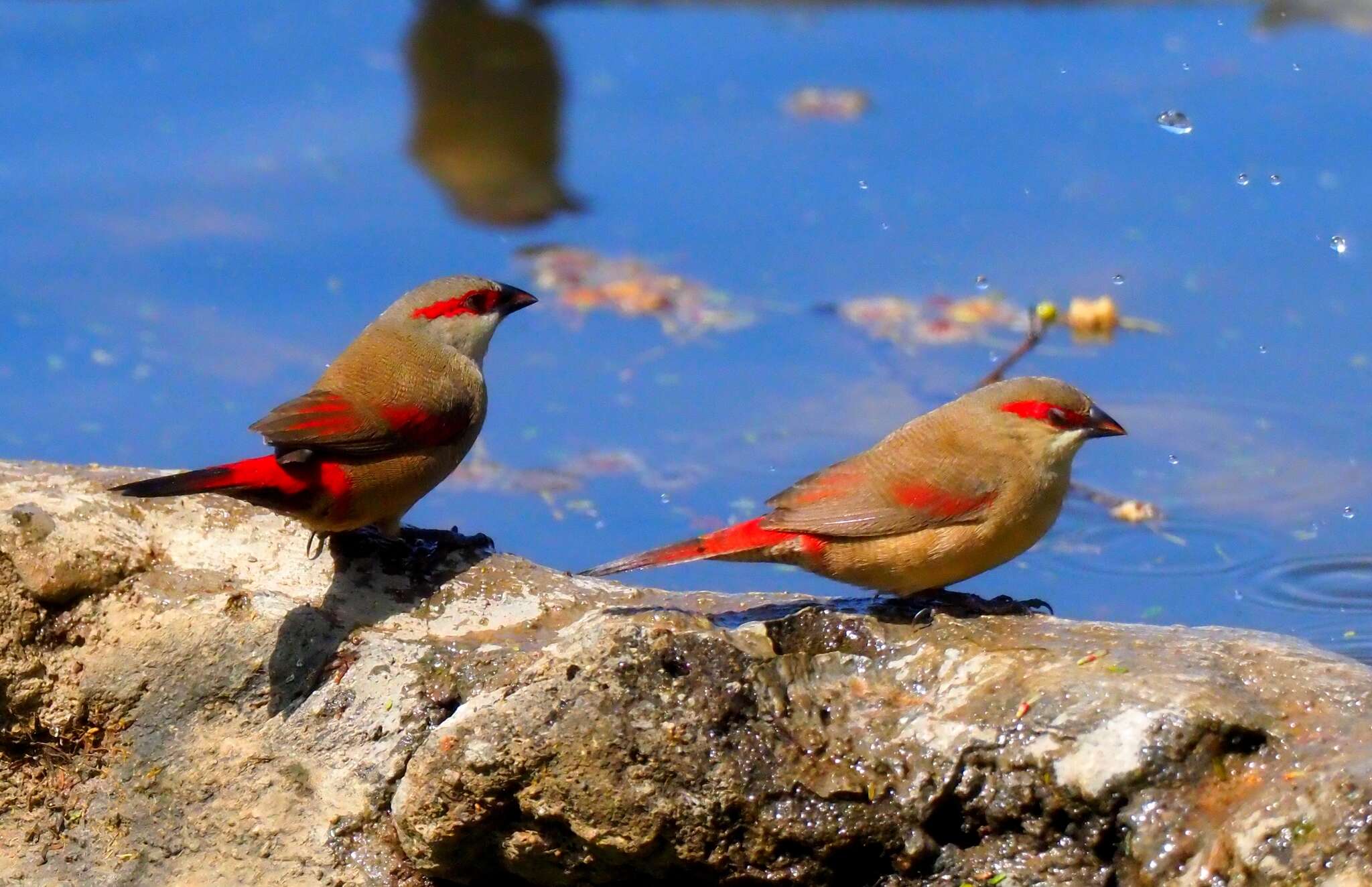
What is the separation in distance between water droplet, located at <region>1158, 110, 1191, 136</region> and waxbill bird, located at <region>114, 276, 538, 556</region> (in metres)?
5.11

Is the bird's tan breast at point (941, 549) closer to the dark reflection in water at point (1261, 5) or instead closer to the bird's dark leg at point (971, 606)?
the bird's dark leg at point (971, 606)

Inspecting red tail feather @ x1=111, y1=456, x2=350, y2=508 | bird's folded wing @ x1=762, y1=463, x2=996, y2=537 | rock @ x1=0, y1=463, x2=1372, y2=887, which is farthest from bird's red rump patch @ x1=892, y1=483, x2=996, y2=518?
red tail feather @ x1=111, y1=456, x2=350, y2=508

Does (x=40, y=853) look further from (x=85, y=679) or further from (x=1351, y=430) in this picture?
(x=1351, y=430)

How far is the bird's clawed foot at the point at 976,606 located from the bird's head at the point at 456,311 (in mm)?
1826

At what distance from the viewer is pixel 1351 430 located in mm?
7445

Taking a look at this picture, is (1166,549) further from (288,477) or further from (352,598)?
(288,477)

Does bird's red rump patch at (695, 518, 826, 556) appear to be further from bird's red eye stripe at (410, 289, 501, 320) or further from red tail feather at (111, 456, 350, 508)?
bird's red eye stripe at (410, 289, 501, 320)

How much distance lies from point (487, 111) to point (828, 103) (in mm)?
2208

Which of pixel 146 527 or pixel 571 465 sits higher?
pixel 146 527

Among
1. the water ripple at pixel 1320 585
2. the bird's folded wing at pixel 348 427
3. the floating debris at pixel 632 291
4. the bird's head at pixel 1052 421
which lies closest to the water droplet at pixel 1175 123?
the floating debris at pixel 632 291

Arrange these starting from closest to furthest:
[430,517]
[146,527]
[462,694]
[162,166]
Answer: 1. [462,694]
2. [146,527]
3. [430,517]
4. [162,166]

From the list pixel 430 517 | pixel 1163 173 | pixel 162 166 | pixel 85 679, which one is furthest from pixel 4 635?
pixel 1163 173

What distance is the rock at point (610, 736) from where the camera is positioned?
393cm

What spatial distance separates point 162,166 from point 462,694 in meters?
6.90
